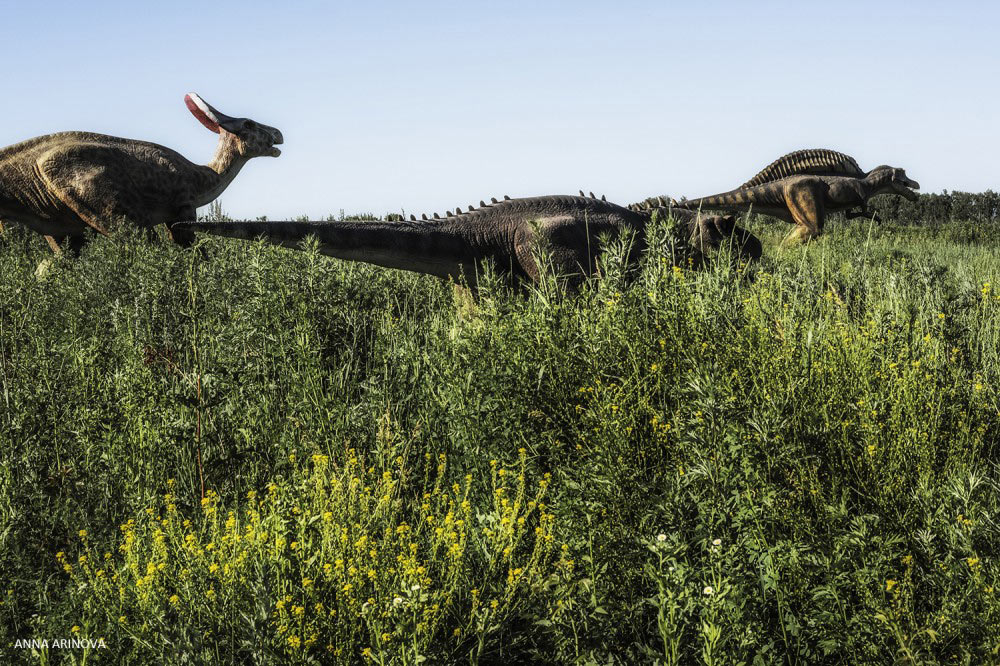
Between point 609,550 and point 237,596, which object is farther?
point 609,550

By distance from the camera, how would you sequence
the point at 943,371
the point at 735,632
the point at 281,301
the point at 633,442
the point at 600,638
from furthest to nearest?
the point at 281,301, the point at 943,371, the point at 633,442, the point at 600,638, the point at 735,632

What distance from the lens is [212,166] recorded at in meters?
10.8

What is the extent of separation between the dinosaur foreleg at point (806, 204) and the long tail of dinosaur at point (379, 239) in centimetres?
956

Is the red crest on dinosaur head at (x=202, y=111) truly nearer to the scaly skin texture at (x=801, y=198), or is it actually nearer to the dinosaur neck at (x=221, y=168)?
the dinosaur neck at (x=221, y=168)

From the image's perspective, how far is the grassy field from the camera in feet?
8.05

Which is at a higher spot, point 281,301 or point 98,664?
point 281,301

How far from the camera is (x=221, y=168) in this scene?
35.5ft

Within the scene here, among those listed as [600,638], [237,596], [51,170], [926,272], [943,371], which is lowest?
[600,638]

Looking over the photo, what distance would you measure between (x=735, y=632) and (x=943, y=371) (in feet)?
6.56

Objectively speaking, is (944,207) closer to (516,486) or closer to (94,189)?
(94,189)

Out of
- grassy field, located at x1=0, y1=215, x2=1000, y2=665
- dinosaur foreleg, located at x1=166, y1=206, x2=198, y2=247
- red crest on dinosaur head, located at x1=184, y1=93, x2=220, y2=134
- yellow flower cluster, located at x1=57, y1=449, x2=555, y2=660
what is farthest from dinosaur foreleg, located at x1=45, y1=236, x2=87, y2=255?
yellow flower cluster, located at x1=57, y1=449, x2=555, y2=660

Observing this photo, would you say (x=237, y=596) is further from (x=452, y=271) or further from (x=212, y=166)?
→ (x=212, y=166)

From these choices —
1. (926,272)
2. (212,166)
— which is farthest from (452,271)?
(212,166)

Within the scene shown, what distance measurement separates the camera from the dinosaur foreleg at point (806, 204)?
1456cm
